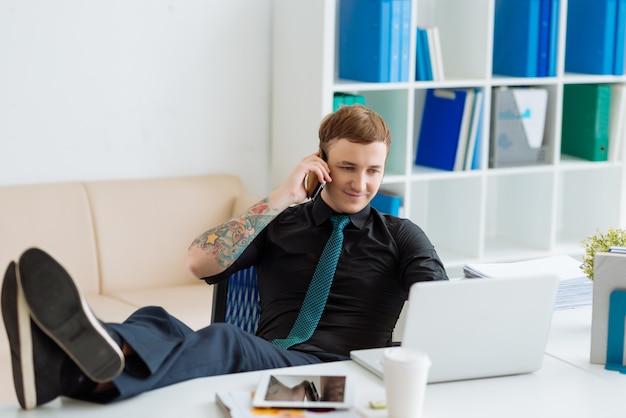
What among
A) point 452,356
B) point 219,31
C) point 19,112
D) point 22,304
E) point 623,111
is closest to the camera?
point 22,304

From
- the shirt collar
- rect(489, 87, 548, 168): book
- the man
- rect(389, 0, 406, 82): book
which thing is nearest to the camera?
the man

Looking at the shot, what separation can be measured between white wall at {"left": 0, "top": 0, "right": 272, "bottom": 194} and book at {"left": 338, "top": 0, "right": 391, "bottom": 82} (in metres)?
0.30

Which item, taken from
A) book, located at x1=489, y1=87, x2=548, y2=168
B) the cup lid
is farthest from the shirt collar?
book, located at x1=489, y1=87, x2=548, y2=168

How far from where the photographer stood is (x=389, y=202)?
369cm

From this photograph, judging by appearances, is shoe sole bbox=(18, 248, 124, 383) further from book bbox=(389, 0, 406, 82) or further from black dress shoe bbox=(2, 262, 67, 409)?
book bbox=(389, 0, 406, 82)

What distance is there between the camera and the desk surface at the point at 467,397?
1604mm

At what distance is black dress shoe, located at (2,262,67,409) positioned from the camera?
5.19ft

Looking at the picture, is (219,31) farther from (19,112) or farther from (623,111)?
(623,111)

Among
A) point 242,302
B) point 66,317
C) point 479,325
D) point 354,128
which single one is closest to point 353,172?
point 354,128

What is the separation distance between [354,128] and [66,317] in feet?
3.17

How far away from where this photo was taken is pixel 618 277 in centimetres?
193

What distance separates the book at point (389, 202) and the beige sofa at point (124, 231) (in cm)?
53

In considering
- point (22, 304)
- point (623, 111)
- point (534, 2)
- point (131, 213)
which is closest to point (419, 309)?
point (22, 304)

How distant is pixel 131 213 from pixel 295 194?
1.24 m
